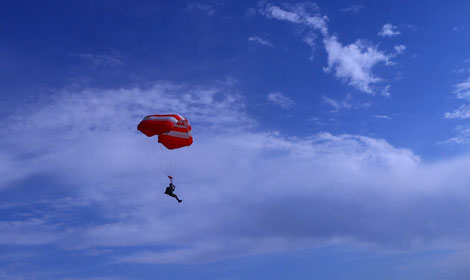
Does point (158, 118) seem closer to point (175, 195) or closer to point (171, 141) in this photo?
point (171, 141)

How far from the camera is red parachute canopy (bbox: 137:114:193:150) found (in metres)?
40.0

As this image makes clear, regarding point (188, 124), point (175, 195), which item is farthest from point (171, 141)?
point (175, 195)

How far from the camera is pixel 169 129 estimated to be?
40344 mm

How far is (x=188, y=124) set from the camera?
4262cm

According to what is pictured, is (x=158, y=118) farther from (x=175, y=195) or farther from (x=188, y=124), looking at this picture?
(x=175, y=195)

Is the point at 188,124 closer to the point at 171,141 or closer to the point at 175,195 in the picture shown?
the point at 171,141

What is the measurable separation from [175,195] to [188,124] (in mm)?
7237

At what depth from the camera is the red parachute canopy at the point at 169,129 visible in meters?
40.0

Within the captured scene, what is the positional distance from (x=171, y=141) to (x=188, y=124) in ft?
7.94

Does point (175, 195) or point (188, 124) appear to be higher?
point (188, 124)

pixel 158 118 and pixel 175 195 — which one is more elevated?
pixel 158 118

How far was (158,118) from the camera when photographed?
1593 inches

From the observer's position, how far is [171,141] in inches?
1655

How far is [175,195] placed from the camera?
40438mm
